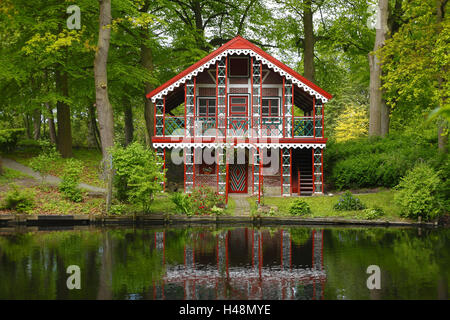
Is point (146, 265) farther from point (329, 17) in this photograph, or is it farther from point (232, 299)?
point (329, 17)

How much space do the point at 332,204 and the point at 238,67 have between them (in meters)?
11.0

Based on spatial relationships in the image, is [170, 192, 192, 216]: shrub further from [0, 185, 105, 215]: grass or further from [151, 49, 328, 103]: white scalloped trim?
[151, 49, 328, 103]: white scalloped trim

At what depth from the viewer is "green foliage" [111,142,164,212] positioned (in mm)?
19328

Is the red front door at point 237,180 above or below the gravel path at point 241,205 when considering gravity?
above

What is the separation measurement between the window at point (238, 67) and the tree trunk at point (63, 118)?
1048 centimetres

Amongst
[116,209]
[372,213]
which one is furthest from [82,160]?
[372,213]

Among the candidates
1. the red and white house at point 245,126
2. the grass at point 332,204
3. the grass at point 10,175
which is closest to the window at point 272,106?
the red and white house at point 245,126

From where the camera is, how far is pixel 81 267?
35.6 feet

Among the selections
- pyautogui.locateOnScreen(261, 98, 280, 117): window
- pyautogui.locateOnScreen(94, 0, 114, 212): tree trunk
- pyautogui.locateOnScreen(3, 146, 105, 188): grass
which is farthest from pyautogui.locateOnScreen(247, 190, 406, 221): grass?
pyautogui.locateOnScreen(3, 146, 105, 188): grass

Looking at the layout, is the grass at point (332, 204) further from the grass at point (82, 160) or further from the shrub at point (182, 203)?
the grass at point (82, 160)

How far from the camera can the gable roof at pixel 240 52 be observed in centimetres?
2522

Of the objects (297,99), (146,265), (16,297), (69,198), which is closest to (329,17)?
(297,99)

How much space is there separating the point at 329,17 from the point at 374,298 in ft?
102

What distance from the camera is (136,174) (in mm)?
19391
